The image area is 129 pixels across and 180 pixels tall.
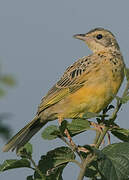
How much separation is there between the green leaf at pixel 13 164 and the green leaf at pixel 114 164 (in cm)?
46

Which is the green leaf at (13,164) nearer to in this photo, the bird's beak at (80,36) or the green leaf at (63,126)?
the green leaf at (63,126)

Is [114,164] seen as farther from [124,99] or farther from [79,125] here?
[79,125]

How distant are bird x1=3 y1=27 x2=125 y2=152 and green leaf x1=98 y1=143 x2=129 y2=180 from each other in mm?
2574

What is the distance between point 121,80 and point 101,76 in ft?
0.98

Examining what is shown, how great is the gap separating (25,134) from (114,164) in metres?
3.23

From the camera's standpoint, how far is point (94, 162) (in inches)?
101

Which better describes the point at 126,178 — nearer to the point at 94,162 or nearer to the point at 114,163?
the point at 114,163

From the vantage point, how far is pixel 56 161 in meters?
2.77

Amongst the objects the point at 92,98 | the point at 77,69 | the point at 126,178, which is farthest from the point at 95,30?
the point at 126,178

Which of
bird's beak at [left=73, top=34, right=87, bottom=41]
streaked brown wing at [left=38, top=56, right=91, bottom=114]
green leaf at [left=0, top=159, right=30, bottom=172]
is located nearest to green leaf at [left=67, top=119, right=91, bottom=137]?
green leaf at [left=0, top=159, right=30, bottom=172]

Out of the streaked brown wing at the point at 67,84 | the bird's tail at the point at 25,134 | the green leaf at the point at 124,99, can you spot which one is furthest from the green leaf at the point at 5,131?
the streaked brown wing at the point at 67,84

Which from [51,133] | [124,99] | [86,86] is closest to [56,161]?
[51,133]

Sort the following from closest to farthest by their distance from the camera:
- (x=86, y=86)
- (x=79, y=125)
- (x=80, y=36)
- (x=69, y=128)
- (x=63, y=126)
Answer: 1. (x=63, y=126)
2. (x=79, y=125)
3. (x=69, y=128)
4. (x=86, y=86)
5. (x=80, y=36)

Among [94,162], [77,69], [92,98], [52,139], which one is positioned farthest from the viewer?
[77,69]
